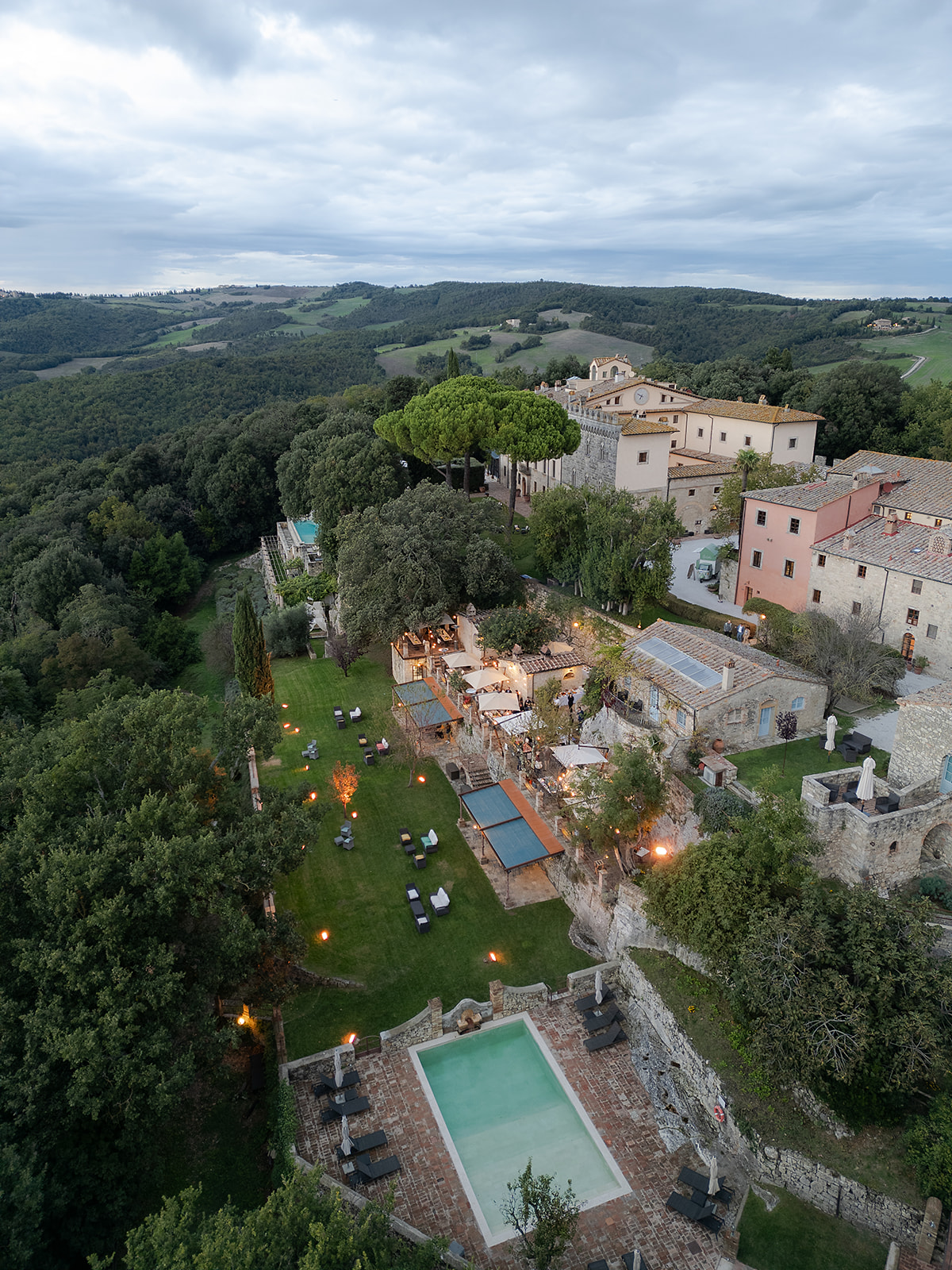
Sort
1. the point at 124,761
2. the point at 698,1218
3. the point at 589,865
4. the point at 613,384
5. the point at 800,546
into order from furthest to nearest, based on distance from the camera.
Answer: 1. the point at 613,384
2. the point at 800,546
3. the point at 589,865
4. the point at 124,761
5. the point at 698,1218

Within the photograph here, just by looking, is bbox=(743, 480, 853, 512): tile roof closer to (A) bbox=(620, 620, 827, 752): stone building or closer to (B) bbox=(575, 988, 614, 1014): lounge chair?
(A) bbox=(620, 620, 827, 752): stone building

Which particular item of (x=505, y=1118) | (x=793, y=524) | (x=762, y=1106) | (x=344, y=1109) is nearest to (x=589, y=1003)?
(x=505, y=1118)

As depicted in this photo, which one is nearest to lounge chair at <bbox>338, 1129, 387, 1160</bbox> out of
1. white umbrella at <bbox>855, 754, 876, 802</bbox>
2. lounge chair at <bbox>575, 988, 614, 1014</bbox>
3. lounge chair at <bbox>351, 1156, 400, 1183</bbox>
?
lounge chair at <bbox>351, 1156, 400, 1183</bbox>

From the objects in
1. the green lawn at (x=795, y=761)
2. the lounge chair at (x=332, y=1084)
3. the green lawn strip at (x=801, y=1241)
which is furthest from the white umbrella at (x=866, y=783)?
the lounge chair at (x=332, y=1084)

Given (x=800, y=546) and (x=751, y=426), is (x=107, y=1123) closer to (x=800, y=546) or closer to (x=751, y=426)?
(x=800, y=546)

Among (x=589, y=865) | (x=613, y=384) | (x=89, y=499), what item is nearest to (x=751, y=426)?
(x=613, y=384)
